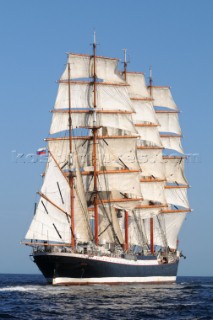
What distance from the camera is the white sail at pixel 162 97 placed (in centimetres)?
13012

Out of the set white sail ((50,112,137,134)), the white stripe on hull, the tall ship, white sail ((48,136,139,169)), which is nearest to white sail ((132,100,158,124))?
the tall ship

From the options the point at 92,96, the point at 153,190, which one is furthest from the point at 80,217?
the point at 153,190

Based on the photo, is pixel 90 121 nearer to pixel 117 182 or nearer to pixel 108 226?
pixel 117 182

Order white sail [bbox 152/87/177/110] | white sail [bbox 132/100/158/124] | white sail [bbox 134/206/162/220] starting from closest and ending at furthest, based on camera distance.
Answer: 1. white sail [bbox 134/206/162/220]
2. white sail [bbox 132/100/158/124]
3. white sail [bbox 152/87/177/110]

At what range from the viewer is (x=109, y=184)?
357 feet

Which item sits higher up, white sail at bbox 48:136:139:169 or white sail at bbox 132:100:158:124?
white sail at bbox 132:100:158:124

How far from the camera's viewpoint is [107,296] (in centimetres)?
7762

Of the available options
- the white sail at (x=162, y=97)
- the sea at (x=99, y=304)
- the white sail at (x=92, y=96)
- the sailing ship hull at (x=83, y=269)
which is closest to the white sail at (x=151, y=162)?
the white sail at (x=162, y=97)

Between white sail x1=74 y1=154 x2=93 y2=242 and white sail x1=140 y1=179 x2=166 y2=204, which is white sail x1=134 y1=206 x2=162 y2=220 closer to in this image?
white sail x1=140 y1=179 x2=166 y2=204

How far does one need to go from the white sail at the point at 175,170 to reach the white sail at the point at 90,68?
2294 cm

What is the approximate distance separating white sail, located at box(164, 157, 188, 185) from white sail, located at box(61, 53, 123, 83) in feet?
75.3

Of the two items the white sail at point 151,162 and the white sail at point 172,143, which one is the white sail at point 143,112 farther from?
the white sail at point 172,143

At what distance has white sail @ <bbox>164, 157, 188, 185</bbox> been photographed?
129 m

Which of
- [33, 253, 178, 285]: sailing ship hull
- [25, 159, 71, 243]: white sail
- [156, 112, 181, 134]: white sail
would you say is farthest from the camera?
[156, 112, 181, 134]: white sail
